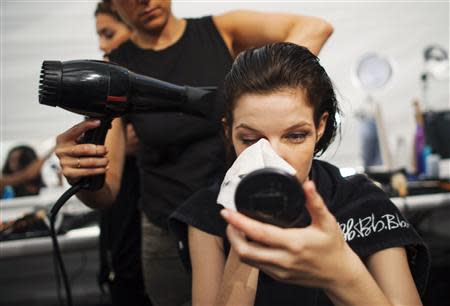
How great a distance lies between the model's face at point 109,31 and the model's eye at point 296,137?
0.76 metres

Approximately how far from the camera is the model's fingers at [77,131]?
32.1 inches

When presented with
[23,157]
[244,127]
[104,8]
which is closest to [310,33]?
[244,127]

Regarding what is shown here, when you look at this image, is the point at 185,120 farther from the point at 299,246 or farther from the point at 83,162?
the point at 299,246

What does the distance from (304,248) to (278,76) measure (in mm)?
380

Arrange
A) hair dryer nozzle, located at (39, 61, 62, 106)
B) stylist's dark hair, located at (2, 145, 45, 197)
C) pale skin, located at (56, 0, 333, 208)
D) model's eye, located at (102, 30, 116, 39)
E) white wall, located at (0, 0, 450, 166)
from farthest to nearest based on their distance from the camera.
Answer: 1. stylist's dark hair, located at (2, 145, 45, 197)
2. model's eye, located at (102, 30, 116, 39)
3. white wall, located at (0, 0, 450, 166)
4. pale skin, located at (56, 0, 333, 208)
5. hair dryer nozzle, located at (39, 61, 62, 106)

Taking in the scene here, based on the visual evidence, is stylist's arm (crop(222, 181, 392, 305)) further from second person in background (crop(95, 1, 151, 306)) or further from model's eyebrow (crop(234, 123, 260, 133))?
second person in background (crop(95, 1, 151, 306))

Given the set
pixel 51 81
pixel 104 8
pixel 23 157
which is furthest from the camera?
pixel 23 157

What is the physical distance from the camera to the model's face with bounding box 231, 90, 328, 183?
73cm

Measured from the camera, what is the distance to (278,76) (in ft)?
2.55

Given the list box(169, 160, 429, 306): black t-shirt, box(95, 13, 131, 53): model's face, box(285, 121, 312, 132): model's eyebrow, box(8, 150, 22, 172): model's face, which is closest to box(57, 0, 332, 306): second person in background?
box(169, 160, 429, 306): black t-shirt

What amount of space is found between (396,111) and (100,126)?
2404 millimetres

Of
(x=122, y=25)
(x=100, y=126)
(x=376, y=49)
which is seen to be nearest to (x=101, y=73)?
(x=100, y=126)

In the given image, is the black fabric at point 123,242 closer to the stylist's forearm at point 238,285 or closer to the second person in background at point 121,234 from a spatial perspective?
the second person in background at point 121,234

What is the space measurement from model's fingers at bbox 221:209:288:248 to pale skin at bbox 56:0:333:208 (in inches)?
16.6
